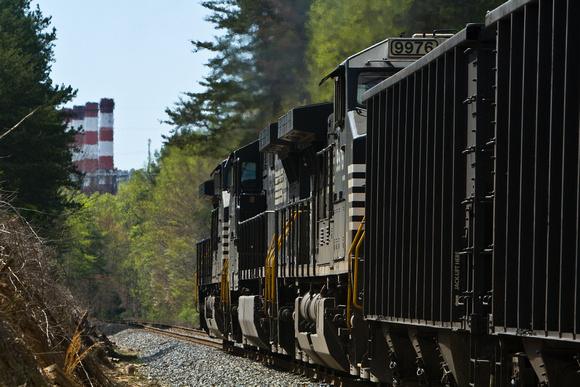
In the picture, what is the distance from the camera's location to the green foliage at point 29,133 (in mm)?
30266

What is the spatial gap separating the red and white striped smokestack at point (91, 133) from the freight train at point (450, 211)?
8677 cm

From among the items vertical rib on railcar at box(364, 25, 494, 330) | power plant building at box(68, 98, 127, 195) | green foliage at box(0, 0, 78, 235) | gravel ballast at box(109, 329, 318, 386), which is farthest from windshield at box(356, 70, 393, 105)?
power plant building at box(68, 98, 127, 195)

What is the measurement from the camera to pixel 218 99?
1688 inches

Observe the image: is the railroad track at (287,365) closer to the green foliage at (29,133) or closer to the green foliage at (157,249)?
the green foliage at (29,133)

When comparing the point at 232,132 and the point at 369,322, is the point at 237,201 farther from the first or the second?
the point at 232,132

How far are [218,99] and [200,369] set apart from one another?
27721 mm

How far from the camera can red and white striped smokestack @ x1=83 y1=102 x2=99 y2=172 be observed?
322ft

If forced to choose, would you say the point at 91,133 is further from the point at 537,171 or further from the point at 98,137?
the point at 537,171

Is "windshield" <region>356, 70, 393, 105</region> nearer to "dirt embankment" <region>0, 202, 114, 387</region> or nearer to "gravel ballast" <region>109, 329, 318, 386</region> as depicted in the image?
"dirt embankment" <region>0, 202, 114, 387</region>

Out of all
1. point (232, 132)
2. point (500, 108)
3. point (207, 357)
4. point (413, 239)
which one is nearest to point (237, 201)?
point (207, 357)

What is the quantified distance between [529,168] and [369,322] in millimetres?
4165

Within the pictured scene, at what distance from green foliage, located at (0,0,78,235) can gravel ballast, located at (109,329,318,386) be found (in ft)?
Answer: 29.6

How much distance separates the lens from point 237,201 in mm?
19969

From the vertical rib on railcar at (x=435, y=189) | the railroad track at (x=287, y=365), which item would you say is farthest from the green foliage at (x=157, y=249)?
the vertical rib on railcar at (x=435, y=189)
